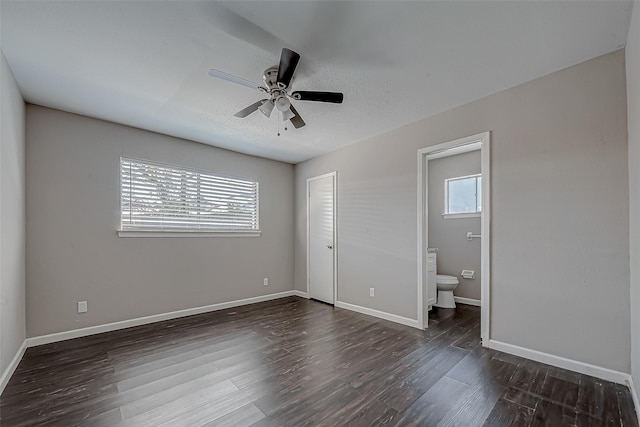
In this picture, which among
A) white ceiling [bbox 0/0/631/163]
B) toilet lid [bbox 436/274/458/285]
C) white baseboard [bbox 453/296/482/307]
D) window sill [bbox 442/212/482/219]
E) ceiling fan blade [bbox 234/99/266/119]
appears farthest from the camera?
window sill [bbox 442/212/482/219]

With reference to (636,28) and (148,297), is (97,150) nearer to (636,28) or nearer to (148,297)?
(148,297)

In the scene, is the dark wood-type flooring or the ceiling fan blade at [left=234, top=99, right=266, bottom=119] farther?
the ceiling fan blade at [left=234, top=99, right=266, bottom=119]

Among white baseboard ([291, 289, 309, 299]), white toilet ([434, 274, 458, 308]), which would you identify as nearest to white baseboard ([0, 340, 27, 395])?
white baseboard ([291, 289, 309, 299])

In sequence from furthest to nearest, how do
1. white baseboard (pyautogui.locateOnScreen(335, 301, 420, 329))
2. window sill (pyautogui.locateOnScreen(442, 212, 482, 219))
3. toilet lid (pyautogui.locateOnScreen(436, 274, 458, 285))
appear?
window sill (pyautogui.locateOnScreen(442, 212, 482, 219)) → toilet lid (pyautogui.locateOnScreen(436, 274, 458, 285)) → white baseboard (pyautogui.locateOnScreen(335, 301, 420, 329))

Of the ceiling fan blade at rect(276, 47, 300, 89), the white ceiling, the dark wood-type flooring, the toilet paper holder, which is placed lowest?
the dark wood-type flooring

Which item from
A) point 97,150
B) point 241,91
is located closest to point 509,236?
point 241,91

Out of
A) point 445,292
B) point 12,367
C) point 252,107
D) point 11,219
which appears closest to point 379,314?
point 445,292

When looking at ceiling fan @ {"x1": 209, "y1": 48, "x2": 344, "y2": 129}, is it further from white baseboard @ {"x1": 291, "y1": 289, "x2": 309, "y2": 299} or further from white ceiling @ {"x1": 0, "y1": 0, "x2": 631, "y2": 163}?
white baseboard @ {"x1": 291, "y1": 289, "x2": 309, "y2": 299}

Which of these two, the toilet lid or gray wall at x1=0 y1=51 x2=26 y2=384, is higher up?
gray wall at x1=0 y1=51 x2=26 y2=384

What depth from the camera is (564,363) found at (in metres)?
2.35

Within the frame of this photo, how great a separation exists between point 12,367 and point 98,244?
52.0 inches

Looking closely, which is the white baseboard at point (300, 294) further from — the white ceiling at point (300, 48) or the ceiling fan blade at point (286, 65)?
the ceiling fan blade at point (286, 65)

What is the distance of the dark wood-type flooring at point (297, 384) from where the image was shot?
179 cm

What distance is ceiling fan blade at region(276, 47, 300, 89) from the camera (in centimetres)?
188
